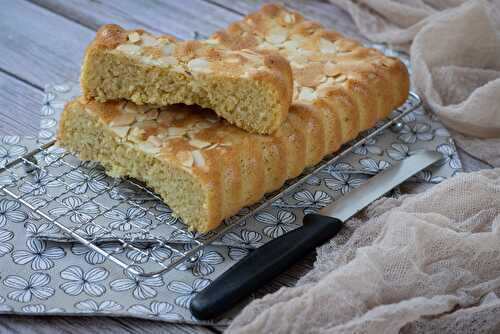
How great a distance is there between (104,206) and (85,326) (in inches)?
17.7

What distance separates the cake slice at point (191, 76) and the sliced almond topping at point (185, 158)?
7.4 inches

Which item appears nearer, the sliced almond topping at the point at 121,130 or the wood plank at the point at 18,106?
the sliced almond topping at the point at 121,130

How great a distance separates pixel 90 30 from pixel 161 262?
4.99ft

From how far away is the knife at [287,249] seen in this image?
189cm

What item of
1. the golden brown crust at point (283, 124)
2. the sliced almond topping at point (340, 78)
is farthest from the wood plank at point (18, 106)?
the sliced almond topping at point (340, 78)

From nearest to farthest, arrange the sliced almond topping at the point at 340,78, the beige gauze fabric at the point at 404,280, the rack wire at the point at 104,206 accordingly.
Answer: the beige gauze fabric at the point at 404,280, the rack wire at the point at 104,206, the sliced almond topping at the point at 340,78

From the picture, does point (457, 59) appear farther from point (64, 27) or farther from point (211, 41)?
point (64, 27)

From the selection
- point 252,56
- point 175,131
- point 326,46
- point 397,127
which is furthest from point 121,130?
point 397,127

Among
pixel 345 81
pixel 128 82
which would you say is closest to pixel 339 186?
pixel 345 81

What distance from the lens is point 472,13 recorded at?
2.97 metres

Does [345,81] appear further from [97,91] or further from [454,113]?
[97,91]

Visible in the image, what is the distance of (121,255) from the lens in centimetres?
211

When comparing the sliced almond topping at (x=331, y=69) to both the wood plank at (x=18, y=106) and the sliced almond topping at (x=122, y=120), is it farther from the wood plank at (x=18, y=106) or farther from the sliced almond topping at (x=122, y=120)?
the wood plank at (x=18, y=106)

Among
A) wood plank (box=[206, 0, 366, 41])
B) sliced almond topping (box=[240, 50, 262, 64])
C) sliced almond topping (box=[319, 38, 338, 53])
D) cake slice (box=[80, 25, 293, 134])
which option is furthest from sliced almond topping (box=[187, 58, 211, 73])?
wood plank (box=[206, 0, 366, 41])
